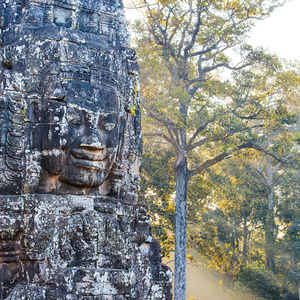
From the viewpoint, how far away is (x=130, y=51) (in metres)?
6.44

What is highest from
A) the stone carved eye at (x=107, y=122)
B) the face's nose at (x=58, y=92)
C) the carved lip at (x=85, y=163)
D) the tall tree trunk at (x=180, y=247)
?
the face's nose at (x=58, y=92)

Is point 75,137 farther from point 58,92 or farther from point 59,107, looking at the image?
point 58,92

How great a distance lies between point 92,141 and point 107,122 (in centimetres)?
38

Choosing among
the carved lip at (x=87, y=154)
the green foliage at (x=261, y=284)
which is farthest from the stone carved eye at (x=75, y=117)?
the green foliage at (x=261, y=284)

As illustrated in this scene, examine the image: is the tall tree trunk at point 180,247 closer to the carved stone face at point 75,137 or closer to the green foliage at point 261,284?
the green foliage at point 261,284

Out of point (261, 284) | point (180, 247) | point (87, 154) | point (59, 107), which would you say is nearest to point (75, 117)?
point (59, 107)

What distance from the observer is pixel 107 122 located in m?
5.60

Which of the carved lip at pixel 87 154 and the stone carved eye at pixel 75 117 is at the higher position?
the stone carved eye at pixel 75 117

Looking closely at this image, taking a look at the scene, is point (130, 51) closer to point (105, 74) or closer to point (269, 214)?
point (105, 74)

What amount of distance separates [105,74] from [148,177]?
9442 mm

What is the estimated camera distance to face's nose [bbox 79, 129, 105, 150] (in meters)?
5.32

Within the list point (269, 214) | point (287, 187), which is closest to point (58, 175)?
point (269, 214)

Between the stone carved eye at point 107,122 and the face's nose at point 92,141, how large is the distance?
7.3 inches

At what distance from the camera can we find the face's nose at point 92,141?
5316 mm
